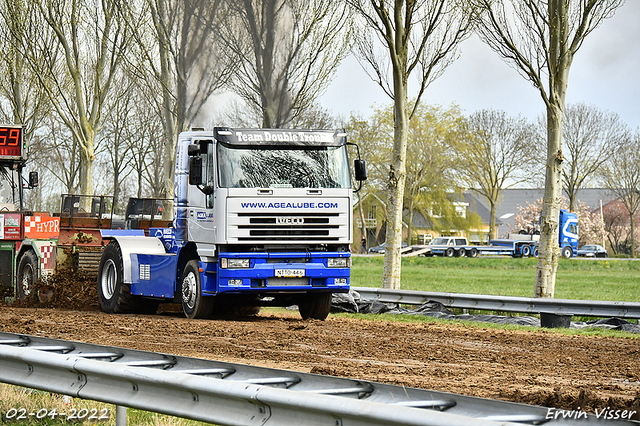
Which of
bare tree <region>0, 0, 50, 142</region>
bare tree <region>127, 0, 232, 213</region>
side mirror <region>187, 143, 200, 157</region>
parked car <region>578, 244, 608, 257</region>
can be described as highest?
bare tree <region>0, 0, 50, 142</region>

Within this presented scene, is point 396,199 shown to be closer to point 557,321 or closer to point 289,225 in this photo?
point 557,321

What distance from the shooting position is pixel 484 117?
229 feet

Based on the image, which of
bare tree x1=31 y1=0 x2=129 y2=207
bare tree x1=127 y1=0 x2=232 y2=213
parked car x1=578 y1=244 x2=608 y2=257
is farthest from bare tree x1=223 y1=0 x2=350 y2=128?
parked car x1=578 y1=244 x2=608 y2=257

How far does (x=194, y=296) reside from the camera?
14023 mm

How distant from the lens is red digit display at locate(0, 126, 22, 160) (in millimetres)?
19153

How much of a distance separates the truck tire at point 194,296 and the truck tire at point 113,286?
6.39 feet

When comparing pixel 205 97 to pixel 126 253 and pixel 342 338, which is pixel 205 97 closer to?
pixel 126 253

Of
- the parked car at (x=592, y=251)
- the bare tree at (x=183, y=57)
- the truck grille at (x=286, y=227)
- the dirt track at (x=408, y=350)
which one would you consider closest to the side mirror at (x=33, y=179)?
the bare tree at (x=183, y=57)

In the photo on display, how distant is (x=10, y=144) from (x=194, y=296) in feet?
25.6

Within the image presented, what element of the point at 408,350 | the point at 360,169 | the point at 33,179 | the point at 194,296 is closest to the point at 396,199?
the point at 360,169

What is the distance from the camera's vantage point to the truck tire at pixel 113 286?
51.9 ft

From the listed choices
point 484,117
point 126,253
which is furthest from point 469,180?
point 126,253

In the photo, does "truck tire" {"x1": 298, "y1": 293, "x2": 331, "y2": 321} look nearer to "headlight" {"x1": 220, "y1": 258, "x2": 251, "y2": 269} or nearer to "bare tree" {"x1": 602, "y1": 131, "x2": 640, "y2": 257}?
"headlight" {"x1": 220, "y1": 258, "x2": 251, "y2": 269}

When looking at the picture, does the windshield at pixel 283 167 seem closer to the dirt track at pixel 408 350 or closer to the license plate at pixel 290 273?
the license plate at pixel 290 273
